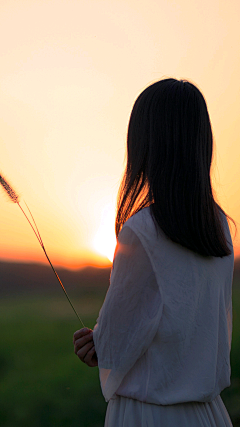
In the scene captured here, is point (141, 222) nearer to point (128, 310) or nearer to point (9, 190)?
point (128, 310)

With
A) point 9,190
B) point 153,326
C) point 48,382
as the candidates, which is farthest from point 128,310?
point 48,382

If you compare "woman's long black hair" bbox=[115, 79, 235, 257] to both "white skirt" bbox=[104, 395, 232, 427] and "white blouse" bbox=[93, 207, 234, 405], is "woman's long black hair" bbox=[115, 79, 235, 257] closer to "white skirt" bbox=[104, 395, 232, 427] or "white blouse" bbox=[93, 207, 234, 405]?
"white blouse" bbox=[93, 207, 234, 405]

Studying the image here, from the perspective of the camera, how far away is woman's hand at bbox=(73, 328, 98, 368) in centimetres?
76

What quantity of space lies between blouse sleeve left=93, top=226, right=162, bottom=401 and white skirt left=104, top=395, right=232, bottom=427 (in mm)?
52

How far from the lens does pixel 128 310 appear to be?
67 centimetres

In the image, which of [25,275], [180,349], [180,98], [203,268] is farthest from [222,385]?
[25,275]

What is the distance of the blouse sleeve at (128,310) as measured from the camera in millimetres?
665

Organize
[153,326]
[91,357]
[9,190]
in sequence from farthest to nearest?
[9,190], [91,357], [153,326]

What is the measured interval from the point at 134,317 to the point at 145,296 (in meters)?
0.05

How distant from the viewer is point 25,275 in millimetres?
2449

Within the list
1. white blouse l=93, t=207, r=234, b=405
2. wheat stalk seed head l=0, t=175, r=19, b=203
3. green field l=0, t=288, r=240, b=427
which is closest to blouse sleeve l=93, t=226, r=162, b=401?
white blouse l=93, t=207, r=234, b=405

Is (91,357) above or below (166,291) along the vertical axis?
below

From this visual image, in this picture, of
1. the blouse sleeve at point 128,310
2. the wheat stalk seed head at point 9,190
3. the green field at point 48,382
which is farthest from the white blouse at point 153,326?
the green field at point 48,382

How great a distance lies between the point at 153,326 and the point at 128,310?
0.20 ft
